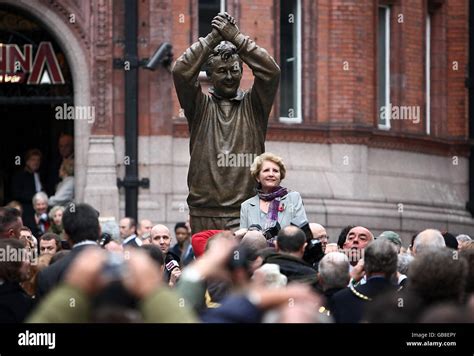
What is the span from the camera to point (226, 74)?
56.0 ft

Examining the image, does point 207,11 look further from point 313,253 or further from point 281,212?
point 313,253

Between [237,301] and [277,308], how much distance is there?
0.65 feet

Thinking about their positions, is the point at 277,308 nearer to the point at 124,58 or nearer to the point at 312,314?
the point at 312,314

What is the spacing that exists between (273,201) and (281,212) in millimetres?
115

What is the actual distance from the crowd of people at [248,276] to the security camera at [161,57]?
920 cm

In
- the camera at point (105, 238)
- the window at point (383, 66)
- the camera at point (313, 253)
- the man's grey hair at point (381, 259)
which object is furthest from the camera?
the window at point (383, 66)

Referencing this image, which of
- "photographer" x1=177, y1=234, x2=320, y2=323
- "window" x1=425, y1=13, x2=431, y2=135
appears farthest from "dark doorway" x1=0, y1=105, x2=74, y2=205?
"photographer" x1=177, y1=234, x2=320, y2=323

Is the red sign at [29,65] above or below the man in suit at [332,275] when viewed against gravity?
above

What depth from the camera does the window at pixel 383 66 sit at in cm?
3359

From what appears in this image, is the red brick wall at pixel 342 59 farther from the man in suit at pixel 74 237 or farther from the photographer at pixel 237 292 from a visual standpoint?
Result: the photographer at pixel 237 292

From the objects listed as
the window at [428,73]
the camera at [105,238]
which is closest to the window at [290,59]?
the window at [428,73]

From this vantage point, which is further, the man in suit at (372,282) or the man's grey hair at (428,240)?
the man's grey hair at (428,240)

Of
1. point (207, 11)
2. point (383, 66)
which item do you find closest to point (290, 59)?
point (207, 11)
